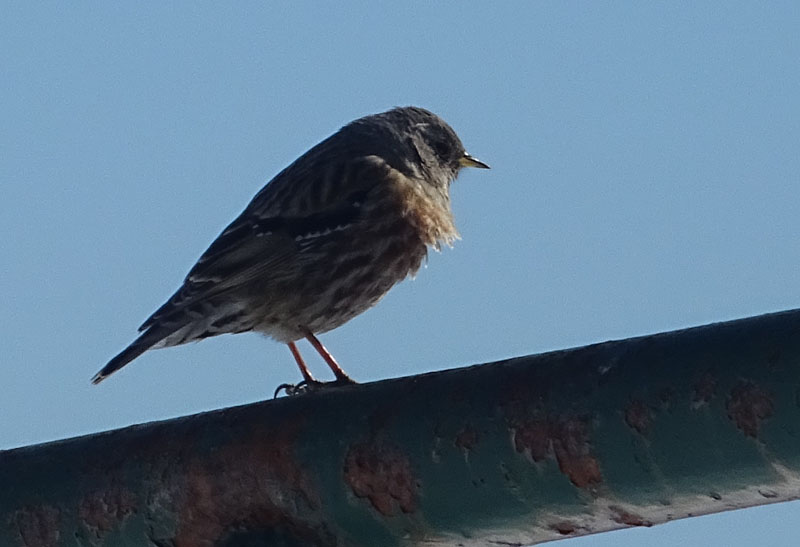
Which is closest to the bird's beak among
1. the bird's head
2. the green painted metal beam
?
the bird's head

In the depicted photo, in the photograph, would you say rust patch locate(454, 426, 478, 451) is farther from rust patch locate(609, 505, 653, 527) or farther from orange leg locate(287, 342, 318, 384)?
orange leg locate(287, 342, 318, 384)

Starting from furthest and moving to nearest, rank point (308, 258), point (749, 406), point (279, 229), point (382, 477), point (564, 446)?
point (279, 229) < point (308, 258) < point (382, 477) < point (564, 446) < point (749, 406)

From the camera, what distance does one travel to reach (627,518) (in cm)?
262

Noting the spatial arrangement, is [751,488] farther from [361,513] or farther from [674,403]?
[361,513]

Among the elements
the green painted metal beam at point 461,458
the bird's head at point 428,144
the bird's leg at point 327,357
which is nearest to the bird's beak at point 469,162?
the bird's head at point 428,144

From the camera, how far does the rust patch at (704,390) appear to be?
7.69 ft

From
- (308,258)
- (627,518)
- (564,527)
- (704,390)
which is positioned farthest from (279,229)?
(704,390)

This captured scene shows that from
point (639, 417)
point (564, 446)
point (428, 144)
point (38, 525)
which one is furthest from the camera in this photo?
point (428, 144)

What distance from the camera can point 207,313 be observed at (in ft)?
25.5

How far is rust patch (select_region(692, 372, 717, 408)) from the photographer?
234 centimetres

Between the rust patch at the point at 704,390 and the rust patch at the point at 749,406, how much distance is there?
0.04m

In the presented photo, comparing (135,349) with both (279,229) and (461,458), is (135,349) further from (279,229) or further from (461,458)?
(461,458)

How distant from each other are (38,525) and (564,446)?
1232 mm

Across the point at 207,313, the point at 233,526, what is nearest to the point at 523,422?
the point at 233,526
